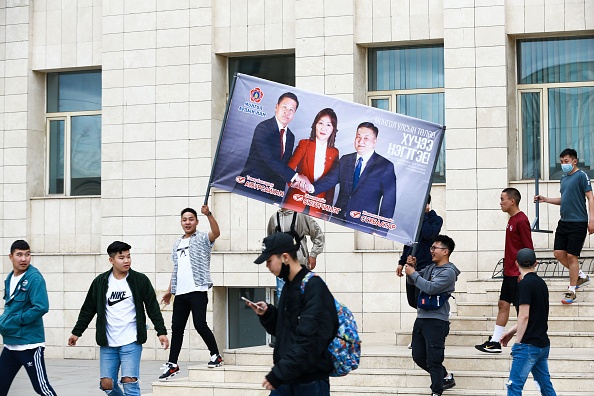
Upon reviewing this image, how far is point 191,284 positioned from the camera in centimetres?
1405

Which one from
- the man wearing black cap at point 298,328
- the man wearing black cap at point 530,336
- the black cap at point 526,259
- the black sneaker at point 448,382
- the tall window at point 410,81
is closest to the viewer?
the man wearing black cap at point 298,328

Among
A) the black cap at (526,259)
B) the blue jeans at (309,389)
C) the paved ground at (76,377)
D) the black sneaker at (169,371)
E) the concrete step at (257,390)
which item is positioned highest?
the black cap at (526,259)

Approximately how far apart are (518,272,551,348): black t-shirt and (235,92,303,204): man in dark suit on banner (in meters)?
3.29

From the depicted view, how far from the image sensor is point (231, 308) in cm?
1975

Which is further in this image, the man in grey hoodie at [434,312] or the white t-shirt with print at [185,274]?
the white t-shirt with print at [185,274]

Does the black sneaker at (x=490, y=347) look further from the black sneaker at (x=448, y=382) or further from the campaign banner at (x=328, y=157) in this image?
the campaign banner at (x=328, y=157)

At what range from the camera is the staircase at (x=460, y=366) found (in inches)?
506

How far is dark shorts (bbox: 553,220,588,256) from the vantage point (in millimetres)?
14531

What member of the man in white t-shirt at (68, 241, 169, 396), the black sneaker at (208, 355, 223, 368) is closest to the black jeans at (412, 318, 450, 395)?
the man in white t-shirt at (68, 241, 169, 396)

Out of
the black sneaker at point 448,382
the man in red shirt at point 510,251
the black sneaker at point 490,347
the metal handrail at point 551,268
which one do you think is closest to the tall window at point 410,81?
the metal handrail at point 551,268

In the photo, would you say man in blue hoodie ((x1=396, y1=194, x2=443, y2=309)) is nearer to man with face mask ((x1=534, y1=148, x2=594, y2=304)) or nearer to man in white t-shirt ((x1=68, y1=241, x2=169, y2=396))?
man with face mask ((x1=534, y1=148, x2=594, y2=304))

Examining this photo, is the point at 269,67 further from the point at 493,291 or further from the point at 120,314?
the point at 120,314

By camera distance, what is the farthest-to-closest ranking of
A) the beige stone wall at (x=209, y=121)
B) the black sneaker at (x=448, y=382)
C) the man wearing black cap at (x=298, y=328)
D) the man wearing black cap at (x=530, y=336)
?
1. the beige stone wall at (x=209, y=121)
2. the black sneaker at (x=448, y=382)
3. the man wearing black cap at (x=530, y=336)
4. the man wearing black cap at (x=298, y=328)

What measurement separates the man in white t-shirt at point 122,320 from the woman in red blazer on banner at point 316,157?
98.1 inches
